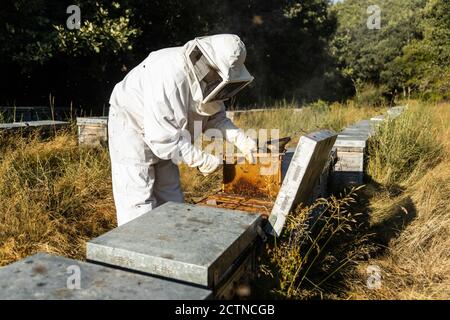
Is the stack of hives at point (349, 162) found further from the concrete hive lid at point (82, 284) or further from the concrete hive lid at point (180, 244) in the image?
the concrete hive lid at point (82, 284)

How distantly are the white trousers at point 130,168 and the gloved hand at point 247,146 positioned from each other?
636 millimetres

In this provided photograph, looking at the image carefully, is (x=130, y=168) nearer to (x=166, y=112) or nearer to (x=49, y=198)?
(x=166, y=112)

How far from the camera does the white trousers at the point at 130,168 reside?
295 centimetres

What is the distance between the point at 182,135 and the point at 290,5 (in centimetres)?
1663

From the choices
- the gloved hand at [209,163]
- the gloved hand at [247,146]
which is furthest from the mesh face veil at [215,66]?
the gloved hand at [247,146]

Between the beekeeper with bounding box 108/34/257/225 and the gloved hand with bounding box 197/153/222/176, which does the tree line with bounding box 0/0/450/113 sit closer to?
the beekeeper with bounding box 108/34/257/225

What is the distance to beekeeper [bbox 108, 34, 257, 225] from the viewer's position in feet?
8.58

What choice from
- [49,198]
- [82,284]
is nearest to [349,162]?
[49,198]

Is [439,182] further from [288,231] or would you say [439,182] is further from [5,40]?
[5,40]

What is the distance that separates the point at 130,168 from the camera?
2.95 m

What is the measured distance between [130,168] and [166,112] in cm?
56

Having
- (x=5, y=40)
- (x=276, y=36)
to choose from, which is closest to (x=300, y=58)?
(x=276, y=36)

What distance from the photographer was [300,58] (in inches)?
740

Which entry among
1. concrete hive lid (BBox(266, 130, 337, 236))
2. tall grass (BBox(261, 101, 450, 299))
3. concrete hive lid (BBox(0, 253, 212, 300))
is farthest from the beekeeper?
concrete hive lid (BBox(0, 253, 212, 300))
